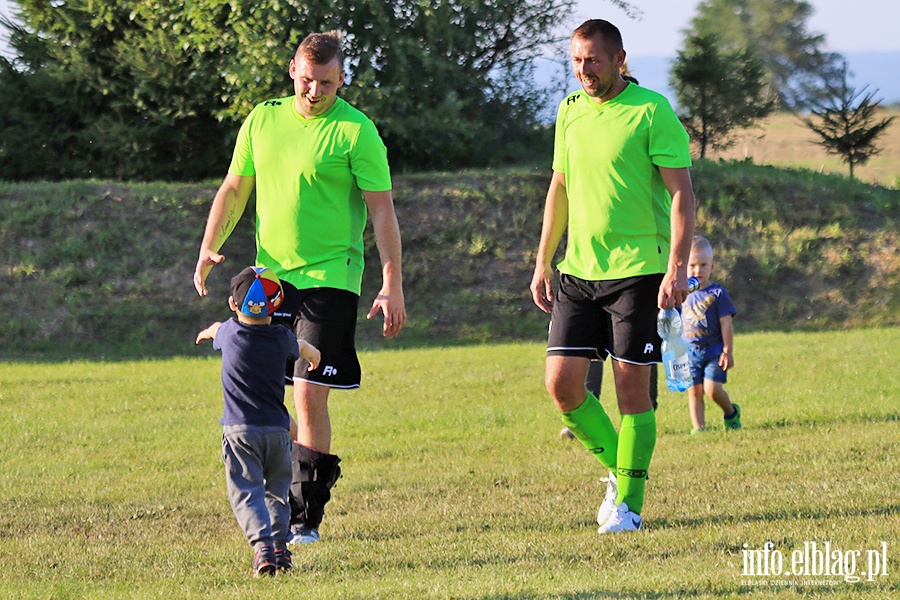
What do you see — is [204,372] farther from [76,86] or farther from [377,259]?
[76,86]

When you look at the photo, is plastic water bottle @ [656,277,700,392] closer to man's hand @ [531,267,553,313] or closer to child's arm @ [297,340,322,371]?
man's hand @ [531,267,553,313]

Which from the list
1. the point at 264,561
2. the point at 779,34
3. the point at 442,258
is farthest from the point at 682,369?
the point at 779,34

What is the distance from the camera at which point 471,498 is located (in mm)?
7312

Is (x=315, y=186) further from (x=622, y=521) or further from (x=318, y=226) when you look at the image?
(x=622, y=521)

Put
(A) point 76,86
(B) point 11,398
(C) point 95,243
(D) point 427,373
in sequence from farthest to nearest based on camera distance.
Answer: (A) point 76,86, (C) point 95,243, (D) point 427,373, (B) point 11,398

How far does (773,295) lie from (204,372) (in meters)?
11.1

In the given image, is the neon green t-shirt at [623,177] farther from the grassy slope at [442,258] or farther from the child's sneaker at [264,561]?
the grassy slope at [442,258]

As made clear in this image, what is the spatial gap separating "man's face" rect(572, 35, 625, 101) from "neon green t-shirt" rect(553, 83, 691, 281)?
0.12 metres

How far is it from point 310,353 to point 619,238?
1661 mm

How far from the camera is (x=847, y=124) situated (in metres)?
26.8

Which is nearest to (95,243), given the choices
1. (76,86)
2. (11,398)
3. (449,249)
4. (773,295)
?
(76,86)

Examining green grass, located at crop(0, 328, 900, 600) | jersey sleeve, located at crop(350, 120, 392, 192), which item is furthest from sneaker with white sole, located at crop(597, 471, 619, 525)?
jersey sleeve, located at crop(350, 120, 392, 192)

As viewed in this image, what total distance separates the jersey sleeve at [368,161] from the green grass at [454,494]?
1.79 m

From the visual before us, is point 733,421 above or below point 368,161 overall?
below
